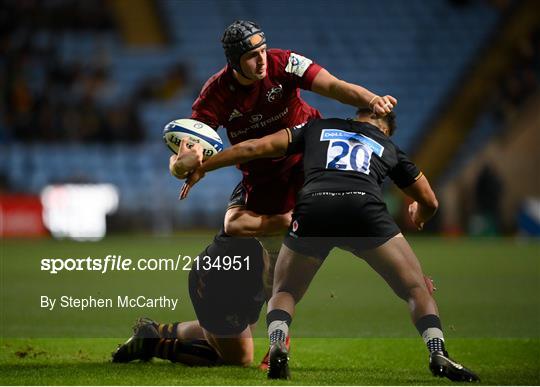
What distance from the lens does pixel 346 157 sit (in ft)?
18.0

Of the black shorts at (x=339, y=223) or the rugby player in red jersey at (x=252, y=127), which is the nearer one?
the black shorts at (x=339, y=223)

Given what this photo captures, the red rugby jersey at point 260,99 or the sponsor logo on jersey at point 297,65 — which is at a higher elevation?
the sponsor logo on jersey at point 297,65

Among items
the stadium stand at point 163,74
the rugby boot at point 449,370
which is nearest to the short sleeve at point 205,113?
the rugby boot at point 449,370

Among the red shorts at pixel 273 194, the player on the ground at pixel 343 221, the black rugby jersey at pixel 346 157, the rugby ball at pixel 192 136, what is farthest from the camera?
the red shorts at pixel 273 194

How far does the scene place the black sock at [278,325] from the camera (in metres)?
5.29

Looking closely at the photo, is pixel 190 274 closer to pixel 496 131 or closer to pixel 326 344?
pixel 326 344

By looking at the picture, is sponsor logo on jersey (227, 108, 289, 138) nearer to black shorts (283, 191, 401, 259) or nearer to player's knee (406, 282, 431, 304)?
black shorts (283, 191, 401, 259)

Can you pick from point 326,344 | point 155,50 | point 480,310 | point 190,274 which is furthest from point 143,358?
point 155,50

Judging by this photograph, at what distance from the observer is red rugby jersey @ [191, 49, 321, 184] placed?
248 inches

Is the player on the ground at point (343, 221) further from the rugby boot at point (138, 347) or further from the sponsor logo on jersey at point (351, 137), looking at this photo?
the rugby boot at point (138, 347)

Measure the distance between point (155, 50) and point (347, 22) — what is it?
4703 millimetres

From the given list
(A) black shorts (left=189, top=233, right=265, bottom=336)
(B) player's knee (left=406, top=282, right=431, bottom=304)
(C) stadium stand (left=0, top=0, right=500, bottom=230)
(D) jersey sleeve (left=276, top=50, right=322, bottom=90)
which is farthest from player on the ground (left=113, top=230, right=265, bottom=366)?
(C) stadium stand (left=0, top=0, right=500, bottom=230)

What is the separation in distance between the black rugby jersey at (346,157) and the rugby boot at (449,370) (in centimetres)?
89

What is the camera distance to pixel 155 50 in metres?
24.3
